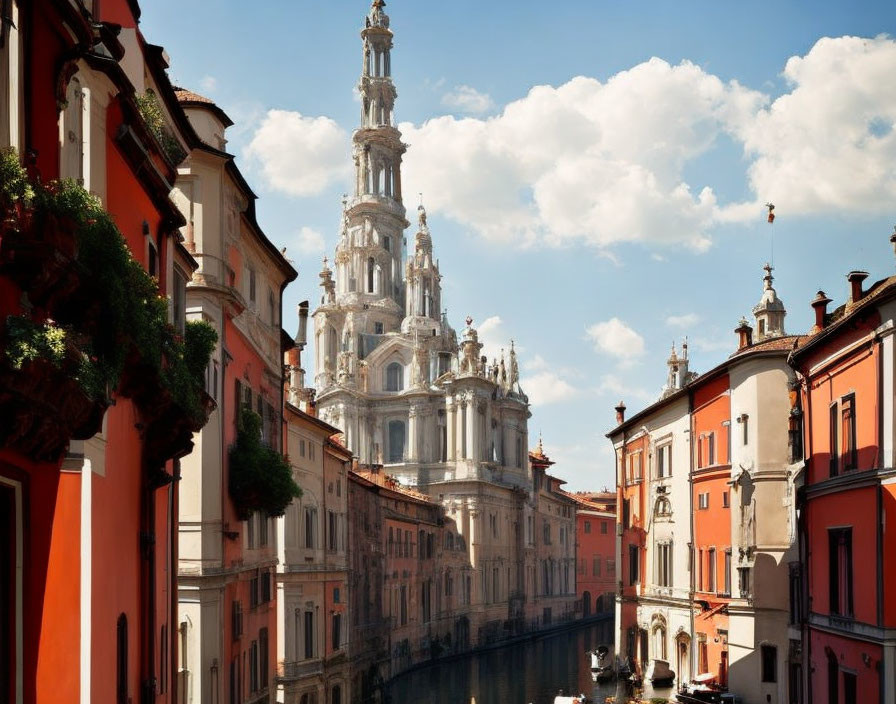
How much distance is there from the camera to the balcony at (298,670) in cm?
4166

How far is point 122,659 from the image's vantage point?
15.8 meters

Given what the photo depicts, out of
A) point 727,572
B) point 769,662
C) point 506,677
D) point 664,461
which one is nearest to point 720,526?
point 727,572

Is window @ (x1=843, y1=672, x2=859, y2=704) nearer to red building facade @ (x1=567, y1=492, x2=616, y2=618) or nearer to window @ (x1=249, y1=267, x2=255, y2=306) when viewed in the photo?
window @ (x1=249, y1=267, x2=255, y2=306)

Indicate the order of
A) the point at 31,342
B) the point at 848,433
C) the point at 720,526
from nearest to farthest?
the point at 31,342 < the point at 848,433 < the point at 720,526

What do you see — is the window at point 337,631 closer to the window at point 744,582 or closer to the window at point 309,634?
the window at point 309,634

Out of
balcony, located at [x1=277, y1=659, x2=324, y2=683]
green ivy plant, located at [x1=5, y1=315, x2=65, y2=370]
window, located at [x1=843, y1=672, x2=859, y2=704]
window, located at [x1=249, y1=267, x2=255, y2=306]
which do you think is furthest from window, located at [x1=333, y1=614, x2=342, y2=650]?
green ivy plant, located at [x1=5, y1=315, x2=65, y2=370]

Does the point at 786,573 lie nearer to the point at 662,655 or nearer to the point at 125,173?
the point at 662,655

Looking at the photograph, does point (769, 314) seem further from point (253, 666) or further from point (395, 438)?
point (395, 438)

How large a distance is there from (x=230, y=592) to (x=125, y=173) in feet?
47.6

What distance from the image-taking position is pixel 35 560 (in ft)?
37.8


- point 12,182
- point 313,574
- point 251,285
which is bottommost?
point 313,574

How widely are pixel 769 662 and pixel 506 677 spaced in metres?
43.5

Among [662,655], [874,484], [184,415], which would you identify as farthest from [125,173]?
[662,655]

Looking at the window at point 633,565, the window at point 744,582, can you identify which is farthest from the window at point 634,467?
the window at point 744,582
